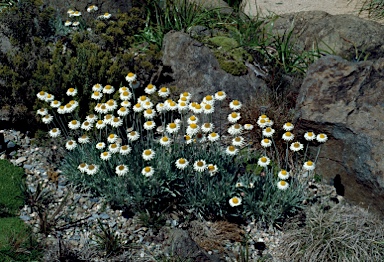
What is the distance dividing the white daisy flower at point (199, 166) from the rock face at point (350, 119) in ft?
4.39

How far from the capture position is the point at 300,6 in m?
8.85

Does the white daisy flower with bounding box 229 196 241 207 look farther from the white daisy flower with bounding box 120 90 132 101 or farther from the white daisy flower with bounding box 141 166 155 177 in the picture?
the white daisy flower with bounding box 120 90 132 101

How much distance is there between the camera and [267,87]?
6656mm

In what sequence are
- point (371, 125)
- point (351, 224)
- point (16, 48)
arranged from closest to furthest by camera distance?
point (351, 224)
point (371, 125)
point (16, 48)

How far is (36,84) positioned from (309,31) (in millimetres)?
3691

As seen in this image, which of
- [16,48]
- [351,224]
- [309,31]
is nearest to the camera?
[351,224]

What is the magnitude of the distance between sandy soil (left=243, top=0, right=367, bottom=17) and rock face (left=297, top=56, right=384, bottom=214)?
9.25ft

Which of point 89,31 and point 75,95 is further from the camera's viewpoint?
point 89,31

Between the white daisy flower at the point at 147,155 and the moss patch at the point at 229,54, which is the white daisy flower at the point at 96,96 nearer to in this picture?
the white daisy flower at the point at 147,155

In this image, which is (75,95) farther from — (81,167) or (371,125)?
(371,125)

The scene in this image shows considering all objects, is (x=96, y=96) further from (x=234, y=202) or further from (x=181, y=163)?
(x=234, y=202)

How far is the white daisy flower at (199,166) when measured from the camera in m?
5.04

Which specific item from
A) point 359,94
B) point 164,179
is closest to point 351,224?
point 359,94

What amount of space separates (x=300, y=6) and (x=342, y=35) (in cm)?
170
